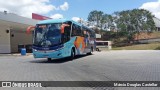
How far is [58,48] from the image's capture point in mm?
21547

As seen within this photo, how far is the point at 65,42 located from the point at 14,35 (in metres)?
31.4

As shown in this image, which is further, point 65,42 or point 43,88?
point 65,42

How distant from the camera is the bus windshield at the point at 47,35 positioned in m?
21.6

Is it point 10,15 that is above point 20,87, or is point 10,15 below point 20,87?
above

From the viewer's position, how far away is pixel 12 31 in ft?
166

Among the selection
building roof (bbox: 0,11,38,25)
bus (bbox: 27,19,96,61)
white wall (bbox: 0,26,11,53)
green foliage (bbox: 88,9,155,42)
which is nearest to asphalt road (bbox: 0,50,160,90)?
bus (bbox: 27,19,96,61)

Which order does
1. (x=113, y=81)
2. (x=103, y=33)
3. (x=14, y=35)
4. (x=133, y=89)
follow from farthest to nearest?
(x=103, y=33) < (x=14, y=35) < (x=113, y=81) < (x=133, y=89)

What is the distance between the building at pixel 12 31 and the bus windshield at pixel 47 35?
14.0 meters

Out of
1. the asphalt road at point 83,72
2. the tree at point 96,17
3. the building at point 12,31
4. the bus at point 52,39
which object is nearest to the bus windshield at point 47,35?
the bus at point 52,39

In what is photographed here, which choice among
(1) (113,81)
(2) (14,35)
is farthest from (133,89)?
(2) (14,35)

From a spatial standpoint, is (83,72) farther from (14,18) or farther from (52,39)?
(14,18)

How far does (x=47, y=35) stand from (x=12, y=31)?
1193 inches

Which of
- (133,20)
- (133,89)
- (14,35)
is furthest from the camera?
(133,20)

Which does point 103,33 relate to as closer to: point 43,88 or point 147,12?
point 147,12
